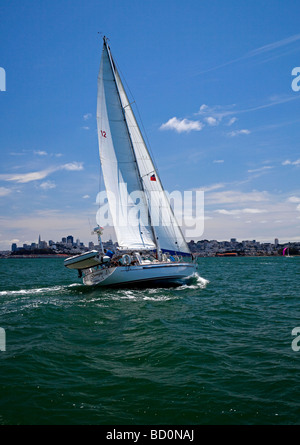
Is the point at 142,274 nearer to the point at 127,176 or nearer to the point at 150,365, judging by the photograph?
the point at 127,176

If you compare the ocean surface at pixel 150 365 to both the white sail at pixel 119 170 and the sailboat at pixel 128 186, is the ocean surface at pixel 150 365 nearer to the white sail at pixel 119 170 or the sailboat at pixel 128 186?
the sailboat at pixel 128 186

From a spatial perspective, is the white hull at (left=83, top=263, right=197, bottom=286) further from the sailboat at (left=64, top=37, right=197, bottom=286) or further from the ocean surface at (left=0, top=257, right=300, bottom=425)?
the ocean surface at (left=0, top=257, right=300, bottom=425)

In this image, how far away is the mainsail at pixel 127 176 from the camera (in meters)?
23.9

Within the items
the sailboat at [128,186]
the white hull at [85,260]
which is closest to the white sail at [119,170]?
the sailboat at [128,186]

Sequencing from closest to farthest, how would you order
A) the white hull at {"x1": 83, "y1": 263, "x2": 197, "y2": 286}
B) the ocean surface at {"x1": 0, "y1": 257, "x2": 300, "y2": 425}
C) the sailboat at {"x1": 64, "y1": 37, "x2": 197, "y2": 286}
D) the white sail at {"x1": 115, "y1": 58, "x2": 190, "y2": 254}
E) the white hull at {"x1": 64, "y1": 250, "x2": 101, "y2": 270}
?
1. the ocean surface at {"x1": 0, "y1": 257, "x2": 300, "y2": 425}
2. the white hull at {"x1": 83, "y1": 263, "x2": 197, "y2": 286}
3. the white hull at {"x1": 64, "y1": 250, "x2": 101, "y2": 270}
4. the sailboat at {"x1": 64, "y1": 37, "x2": 197, "y2": 286}
5. the white sail at {"x1": 115, "y1": 58, "x2": 190, "y2": 254}

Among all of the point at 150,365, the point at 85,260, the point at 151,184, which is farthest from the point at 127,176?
the point at 150,365

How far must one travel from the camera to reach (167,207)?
25047mm

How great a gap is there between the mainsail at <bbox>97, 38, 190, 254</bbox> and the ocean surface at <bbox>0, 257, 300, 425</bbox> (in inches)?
327

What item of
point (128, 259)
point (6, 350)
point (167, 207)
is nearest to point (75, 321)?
point (6, 350)

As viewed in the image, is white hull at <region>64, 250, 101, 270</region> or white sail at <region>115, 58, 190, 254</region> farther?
white sail at <region>115, 58, 190, 254</region>

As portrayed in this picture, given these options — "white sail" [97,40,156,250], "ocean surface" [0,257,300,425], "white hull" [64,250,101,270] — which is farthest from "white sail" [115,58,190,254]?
"ocean surface" [0,257,300,425]

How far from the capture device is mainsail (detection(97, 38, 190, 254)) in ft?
78.5

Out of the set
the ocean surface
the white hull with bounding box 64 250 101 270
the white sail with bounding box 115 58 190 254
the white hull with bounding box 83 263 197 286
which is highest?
the white sail with bounding box 115 58 190 254

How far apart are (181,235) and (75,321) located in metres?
13.3
